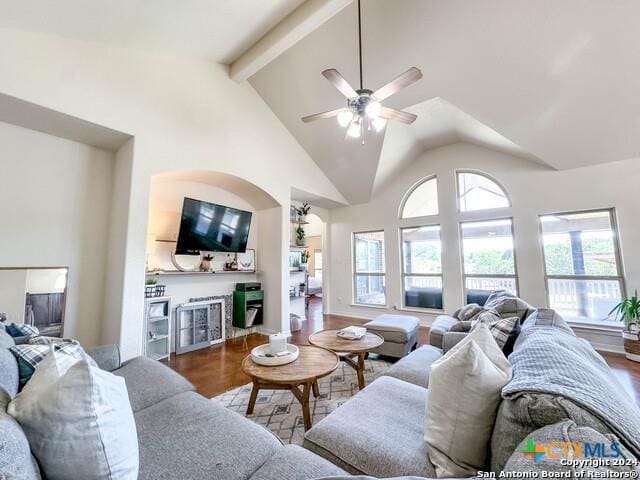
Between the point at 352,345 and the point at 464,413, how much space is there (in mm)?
1682

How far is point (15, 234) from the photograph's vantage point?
8.81 ft

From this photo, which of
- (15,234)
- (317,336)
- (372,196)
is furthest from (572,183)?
(15,234)

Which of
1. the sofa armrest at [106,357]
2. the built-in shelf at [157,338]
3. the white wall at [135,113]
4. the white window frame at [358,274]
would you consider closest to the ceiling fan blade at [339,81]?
the white wall at [135,113]

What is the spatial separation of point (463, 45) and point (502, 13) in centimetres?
41

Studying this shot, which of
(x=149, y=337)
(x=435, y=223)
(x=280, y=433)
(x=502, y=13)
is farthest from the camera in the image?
(x=435, y=223)

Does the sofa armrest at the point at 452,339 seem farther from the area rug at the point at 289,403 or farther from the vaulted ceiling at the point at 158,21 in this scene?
the vaulted ceiling at the point at 158,21

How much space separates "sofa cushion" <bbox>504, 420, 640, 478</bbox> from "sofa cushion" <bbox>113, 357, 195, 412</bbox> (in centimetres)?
183

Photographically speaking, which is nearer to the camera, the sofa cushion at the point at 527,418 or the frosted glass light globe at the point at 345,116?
the sofa cushion at the point at 527,418

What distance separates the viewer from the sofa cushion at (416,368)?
194 cm

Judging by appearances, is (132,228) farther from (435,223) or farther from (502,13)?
(435,223)

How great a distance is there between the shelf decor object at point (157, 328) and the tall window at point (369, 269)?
403cm

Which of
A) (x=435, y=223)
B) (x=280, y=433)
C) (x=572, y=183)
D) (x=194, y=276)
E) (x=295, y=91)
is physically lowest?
(x=280, y=433)

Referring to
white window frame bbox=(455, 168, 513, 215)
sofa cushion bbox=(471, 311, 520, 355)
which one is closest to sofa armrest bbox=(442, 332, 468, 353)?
sofa cushion bbox=(471, 311, 520, 355)

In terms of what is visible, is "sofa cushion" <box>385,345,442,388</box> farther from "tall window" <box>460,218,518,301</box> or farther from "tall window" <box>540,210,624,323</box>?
"tall window" <box>540,210,624,323</box>
